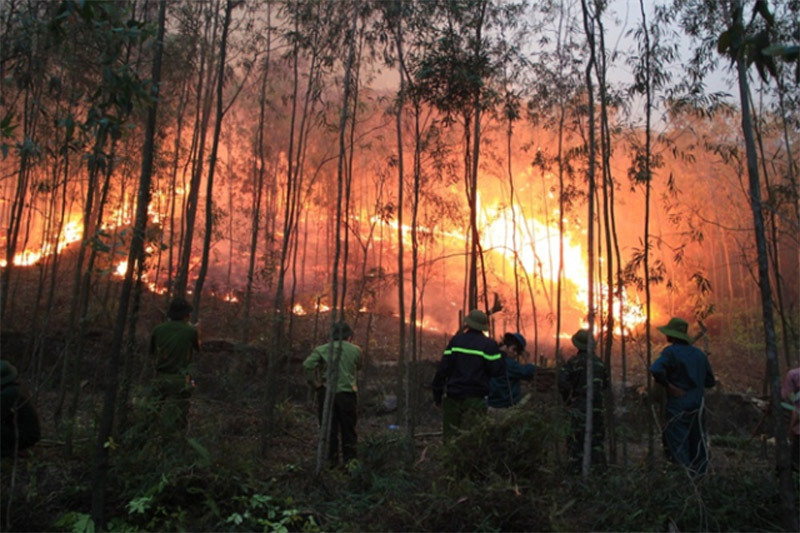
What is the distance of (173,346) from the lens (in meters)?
5.54

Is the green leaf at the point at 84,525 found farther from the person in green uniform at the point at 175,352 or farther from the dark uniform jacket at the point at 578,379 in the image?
the dark uniform jacket at the point at 578,379

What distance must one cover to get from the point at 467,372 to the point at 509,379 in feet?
1.66

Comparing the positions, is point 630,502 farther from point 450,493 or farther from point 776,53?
point 776,53

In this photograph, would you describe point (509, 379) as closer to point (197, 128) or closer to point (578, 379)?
point (578, 379)

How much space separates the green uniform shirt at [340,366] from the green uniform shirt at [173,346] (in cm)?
116

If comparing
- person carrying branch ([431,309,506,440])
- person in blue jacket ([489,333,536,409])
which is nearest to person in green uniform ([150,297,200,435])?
person carrying branch ([431,309,506,440])

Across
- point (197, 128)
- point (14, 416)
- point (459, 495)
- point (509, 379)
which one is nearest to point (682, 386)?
point (509, 379)

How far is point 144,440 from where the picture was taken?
4656 mm

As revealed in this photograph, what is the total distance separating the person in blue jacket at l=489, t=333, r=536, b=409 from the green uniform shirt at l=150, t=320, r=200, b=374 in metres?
2.82

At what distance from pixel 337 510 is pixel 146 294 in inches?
628

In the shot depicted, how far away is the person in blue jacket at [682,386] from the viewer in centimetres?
530

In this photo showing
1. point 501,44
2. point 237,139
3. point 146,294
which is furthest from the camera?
point 237,139

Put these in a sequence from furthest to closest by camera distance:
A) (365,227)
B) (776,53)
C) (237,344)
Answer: (365,227) < (237,344) < (776,53)

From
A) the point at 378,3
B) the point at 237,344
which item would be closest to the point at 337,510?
the point at 378,3
